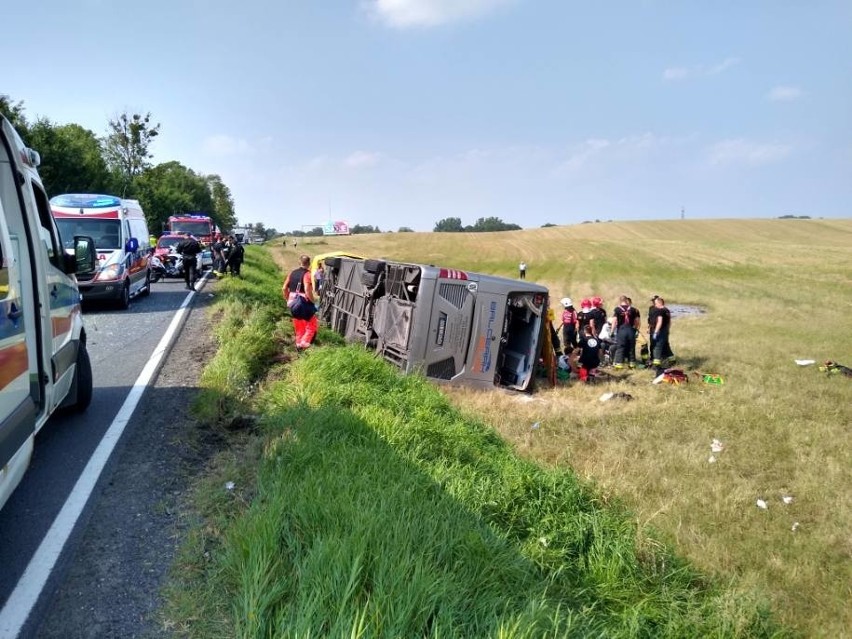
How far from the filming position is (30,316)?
12.2 ft

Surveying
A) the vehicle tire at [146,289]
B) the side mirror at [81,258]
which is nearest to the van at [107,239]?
the vehicle tire at [146,289]

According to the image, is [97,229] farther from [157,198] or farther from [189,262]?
[157,198]

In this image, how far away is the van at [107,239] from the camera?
11.1 meters

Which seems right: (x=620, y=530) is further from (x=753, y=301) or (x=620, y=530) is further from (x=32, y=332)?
(x=753, y=301)

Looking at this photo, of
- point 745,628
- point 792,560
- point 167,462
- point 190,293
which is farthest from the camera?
point 190,293

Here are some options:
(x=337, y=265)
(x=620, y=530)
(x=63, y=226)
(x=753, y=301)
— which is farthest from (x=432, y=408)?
(x=753, y=301)

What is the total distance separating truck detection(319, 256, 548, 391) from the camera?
8.87m

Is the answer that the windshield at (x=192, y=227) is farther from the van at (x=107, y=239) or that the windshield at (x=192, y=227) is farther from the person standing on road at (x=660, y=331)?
the person standing on road at (x=660, y=331)

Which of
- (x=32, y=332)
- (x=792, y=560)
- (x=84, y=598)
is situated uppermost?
(x=32, y=332)

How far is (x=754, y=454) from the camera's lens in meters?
7.03

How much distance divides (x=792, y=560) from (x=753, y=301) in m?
22.4

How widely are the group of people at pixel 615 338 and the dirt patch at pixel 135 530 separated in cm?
774

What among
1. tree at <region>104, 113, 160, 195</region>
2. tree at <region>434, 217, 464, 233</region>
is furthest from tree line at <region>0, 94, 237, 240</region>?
tree at <region>434, 217, 464, 233</region>

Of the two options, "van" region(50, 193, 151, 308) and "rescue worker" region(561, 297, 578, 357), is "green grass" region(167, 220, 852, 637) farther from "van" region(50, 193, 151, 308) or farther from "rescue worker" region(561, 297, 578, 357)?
"van" region(50, 193, 151, 308)
